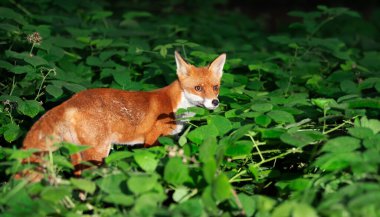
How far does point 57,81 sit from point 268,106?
2.09 m

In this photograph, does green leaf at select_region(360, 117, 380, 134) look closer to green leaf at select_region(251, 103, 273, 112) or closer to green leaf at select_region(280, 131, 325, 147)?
green leaf at select_region(280, 131, 325, 147)

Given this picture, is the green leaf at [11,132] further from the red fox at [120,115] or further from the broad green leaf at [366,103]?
the broad green leaf at [366,103]

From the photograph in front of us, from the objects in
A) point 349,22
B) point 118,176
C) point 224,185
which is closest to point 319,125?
point 224,185

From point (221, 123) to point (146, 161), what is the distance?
3.14 feet

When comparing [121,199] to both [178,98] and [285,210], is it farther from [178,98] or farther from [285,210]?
[178,98]

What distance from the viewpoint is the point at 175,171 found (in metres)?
3.28

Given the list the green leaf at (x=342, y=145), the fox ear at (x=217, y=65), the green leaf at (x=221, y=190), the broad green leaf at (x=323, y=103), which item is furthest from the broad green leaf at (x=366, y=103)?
the green leaf at (x=221, y=190)

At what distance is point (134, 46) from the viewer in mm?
6277

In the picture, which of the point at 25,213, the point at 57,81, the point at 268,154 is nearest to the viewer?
the point at 25,213

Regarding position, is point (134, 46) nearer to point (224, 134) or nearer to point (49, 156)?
point (224, 134)

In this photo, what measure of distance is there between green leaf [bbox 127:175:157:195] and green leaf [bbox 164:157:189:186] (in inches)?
4.4

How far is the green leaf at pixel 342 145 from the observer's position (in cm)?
338

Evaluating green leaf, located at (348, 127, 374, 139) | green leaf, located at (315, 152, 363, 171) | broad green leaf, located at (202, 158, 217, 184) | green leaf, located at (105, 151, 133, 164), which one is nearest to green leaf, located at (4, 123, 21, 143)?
green leaf, located at (105, 151, 133, 164)

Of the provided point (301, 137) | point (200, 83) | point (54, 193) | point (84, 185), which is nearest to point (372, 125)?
point (301, 137)
